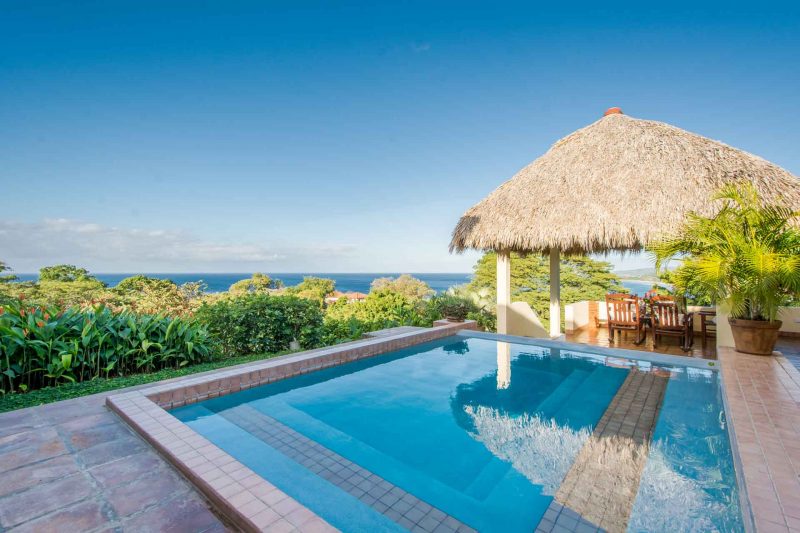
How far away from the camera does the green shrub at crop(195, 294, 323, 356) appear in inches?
237

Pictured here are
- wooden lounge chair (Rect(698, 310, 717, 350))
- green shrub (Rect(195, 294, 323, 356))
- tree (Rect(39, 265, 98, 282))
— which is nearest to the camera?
green shrub (Rect(195, 294, 323, 356))

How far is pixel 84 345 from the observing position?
14.5ft

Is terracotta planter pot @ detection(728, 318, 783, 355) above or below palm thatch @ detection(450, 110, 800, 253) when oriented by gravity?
below

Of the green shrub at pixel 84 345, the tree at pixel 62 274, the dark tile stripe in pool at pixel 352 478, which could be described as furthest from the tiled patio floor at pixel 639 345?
the tree at pixel 62 274

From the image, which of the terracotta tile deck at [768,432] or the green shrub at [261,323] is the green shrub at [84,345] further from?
the terracotta tile deck at [768,432]

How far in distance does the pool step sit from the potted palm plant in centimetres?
195

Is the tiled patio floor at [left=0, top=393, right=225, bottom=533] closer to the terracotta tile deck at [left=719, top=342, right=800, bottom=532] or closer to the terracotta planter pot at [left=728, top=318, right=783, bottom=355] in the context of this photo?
the terracotta tile deck at [left=719, top=342, right=800, bottom=532]

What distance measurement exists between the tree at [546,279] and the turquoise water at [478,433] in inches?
433

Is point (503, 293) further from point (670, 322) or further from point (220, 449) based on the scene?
point (220, 449)

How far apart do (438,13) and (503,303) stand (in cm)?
794

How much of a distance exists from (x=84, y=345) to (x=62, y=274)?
19.4 metres

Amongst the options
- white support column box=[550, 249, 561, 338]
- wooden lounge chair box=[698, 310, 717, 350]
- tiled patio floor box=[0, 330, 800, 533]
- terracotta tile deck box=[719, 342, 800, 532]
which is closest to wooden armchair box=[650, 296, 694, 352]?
wooden lounge chair box=[698, 310, 717, 350]

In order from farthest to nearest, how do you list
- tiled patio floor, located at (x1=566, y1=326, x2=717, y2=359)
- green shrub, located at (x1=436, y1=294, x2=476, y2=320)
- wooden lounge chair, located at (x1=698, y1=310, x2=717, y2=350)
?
green shrub, located at (x1=436, y1=294, x2=476, y2=320)
wooden lounge chair, located at (x1=698, y1=310, x2=717, y2=350)
tiled patio floor, located at (x1=566, y1=326, x2=717, y2=359)

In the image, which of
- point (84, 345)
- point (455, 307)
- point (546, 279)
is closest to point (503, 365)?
point (455, 307)
